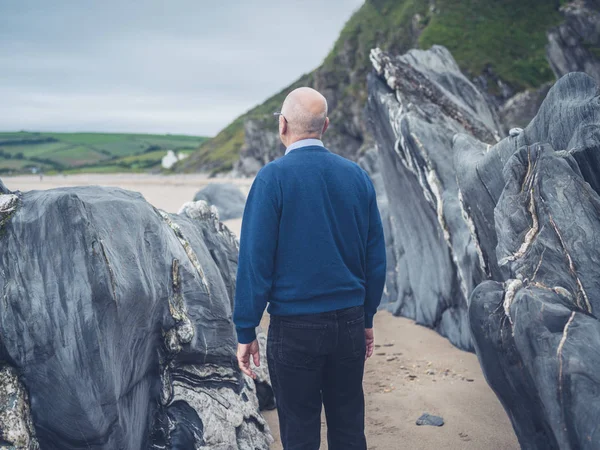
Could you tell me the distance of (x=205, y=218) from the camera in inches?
255

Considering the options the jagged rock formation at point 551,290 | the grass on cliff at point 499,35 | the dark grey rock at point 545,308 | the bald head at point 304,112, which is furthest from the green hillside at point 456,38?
the bald head at point 304,112

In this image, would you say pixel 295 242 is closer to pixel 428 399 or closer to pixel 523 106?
pixel 428 399

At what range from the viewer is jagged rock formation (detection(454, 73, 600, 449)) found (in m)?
3.04

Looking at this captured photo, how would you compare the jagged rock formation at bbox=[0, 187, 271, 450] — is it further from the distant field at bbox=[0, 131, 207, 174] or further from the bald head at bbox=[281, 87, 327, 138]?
the distant field at bbox=[0, 131, 207, 174]

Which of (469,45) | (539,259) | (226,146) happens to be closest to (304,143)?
(539,259)

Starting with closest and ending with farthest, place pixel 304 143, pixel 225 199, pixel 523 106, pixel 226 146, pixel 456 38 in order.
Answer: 1. pixel 304 143
2. pixel 225 199
3. pixel 523 106
4. pixel 456 38
5. pixel 226 146

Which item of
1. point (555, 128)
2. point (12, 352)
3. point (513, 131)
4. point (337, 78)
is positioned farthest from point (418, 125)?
point (337, 78)

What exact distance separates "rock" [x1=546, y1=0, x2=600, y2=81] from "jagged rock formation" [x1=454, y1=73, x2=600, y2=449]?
17.8 m

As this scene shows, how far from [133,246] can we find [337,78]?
201 ft

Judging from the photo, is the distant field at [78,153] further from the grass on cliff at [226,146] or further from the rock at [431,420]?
the rock at [431,420]

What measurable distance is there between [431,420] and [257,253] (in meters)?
2.77

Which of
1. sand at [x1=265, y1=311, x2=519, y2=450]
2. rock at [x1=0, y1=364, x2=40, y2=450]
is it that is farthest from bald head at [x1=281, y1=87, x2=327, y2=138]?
sand at [x1=265, y1=311, x2=519, y2=450]

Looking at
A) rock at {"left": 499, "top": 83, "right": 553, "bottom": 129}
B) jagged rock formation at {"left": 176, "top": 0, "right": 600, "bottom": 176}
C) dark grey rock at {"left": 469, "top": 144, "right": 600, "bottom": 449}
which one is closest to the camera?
dark grey rock at {"left": 469, "top": 144, "right": 600, "bottom": 449}

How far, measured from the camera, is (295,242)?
3.44 m
